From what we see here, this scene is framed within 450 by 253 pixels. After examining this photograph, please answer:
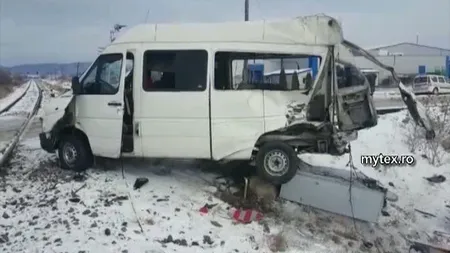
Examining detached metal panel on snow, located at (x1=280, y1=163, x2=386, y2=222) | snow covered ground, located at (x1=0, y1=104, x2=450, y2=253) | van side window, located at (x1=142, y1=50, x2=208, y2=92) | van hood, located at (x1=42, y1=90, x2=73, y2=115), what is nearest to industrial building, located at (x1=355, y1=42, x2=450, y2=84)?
snow covered ground, located at (x1=0, y1=104, x2=450, y2=253)

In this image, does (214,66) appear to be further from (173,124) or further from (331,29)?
(331,29)

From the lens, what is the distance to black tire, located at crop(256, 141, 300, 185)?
8.09 m

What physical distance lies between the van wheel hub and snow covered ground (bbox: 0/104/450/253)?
0.25 metres

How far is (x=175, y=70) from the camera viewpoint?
27.2 feet

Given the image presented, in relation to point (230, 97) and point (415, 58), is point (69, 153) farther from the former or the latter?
point (415, 58)

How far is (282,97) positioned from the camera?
8.11 m

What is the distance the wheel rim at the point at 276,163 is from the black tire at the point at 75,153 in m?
3.13

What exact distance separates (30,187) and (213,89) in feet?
10.8

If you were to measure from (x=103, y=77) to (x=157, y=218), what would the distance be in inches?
111

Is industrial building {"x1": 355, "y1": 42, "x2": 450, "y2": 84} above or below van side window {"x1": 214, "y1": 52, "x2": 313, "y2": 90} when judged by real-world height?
above

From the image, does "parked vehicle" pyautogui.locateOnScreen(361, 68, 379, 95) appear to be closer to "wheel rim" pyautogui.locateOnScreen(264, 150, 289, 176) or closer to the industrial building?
"wheel rim" pyautogui.locateOnScreen(264, 150, 289, 176)

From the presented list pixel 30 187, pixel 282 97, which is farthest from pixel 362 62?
pixel 30 187

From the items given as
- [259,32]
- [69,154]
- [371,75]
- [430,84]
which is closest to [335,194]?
[371,75]

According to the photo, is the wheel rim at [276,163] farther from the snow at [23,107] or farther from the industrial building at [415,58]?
the industrial building at [415,58]
